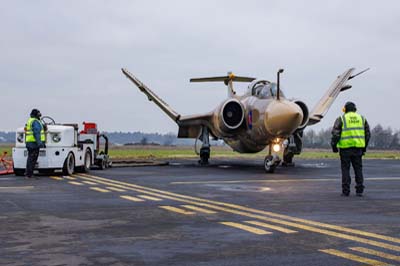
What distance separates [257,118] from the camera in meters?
19.7

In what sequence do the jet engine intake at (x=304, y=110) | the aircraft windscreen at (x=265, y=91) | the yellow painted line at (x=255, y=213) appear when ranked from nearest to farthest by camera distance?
the yellow painted line at (x=255, y=213)
the aircraft windscreen at (x=265, y=91)
the jet engine intake at (x=304, y=110)

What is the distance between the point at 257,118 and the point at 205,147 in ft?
18.1

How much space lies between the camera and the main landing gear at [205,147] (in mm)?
24641

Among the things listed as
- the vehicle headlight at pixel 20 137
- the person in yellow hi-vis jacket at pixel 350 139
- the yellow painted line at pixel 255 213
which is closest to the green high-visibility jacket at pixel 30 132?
the vehicle headlight at pixel 20 137

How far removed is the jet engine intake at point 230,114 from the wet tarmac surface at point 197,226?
9.35 metres

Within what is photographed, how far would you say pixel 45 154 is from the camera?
1619 centimetres

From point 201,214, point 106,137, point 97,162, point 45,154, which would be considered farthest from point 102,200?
point 106,137

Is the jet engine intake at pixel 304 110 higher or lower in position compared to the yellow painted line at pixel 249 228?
higher

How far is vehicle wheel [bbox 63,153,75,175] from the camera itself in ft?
54.2

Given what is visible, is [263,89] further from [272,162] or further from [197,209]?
[197,209]

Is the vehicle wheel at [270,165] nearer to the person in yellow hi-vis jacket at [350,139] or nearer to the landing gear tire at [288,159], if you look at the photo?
the landing gear tire at [288,159]

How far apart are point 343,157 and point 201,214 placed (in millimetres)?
4738

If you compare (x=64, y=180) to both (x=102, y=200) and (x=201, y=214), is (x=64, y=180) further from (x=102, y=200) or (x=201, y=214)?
(x=201, y=214)

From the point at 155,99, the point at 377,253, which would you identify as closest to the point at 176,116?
the point at 155,99
